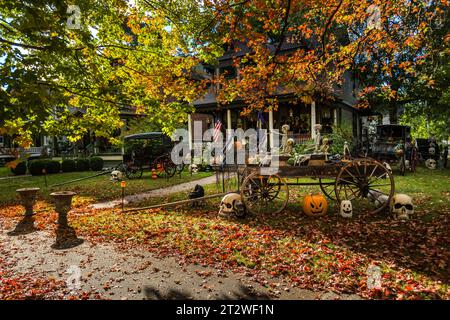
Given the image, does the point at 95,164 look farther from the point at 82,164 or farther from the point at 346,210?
the point at 346,210

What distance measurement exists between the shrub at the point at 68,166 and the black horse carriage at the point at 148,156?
6.00 m

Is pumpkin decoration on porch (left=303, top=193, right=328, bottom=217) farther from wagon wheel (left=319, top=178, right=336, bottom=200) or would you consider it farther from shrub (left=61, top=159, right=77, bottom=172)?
shrub (left=61, top=159, right=77, bottom=172)

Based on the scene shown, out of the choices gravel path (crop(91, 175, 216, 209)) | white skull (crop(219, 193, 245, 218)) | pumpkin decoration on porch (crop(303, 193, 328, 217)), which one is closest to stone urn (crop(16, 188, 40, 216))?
gravel path (crop(91, 175, 216, 209))

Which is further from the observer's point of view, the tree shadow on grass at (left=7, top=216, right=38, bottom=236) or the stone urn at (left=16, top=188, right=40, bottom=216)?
the stone urn at (left=16, top=188, right=40, bottom=216)

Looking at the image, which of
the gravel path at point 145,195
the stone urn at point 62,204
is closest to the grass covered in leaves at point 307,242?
the stone urn at point 62,204

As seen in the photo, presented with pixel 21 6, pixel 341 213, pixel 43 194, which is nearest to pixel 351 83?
pixel 341 213

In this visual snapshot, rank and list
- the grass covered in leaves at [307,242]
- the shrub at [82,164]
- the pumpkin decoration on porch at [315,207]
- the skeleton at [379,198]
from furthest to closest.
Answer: the shrub at [82,164] → the pumpkin decoration on porch at [315,207] → the skeleton at [379,198] → the grass covered in leaves at [307,242]

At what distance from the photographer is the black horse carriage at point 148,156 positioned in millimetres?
17375

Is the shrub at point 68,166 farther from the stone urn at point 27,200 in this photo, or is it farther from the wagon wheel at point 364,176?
the wagon wheel at point 364,176

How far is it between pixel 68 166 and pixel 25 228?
51.8 feet

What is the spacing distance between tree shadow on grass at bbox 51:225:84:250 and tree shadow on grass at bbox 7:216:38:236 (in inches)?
54.1

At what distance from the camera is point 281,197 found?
10.2 m

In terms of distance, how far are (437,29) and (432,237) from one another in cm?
2151

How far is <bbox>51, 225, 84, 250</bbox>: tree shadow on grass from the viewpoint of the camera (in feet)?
20.8
